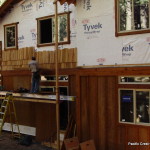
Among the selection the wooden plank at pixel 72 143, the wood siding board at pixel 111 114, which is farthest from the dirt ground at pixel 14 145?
the wood siding board at pixel 111 114

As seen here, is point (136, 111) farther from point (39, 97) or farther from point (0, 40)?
point (0, 40)

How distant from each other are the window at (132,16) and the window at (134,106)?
2454 millimetres

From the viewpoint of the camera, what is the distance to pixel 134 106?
10570 millimetres

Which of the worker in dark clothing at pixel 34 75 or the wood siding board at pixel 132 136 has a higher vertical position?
the worker in dark clothing at pixel 34 75

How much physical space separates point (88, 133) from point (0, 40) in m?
8.62

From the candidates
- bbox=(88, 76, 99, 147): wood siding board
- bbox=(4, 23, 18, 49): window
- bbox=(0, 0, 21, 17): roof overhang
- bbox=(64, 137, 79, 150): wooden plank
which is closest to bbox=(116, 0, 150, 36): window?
bbox=(88, 76, 99, 147): wood siding board

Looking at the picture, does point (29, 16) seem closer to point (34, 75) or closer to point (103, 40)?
point (34, 75)

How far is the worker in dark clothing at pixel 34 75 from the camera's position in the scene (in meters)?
13.2

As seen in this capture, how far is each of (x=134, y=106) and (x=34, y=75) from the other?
5.39 metres

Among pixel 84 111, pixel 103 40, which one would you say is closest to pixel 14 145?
pixel 84 111

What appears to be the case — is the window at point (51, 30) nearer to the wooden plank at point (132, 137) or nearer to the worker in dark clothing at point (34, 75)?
the worker in dark clothing at point (34, 75)

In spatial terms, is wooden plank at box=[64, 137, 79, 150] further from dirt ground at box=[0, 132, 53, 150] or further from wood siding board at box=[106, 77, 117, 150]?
dirt ground at box=[0, 132, 53, 150]

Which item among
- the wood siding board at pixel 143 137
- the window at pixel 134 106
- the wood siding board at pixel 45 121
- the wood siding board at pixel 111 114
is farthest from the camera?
the wood siding board at pixel 45 121

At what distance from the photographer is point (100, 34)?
11.4m
